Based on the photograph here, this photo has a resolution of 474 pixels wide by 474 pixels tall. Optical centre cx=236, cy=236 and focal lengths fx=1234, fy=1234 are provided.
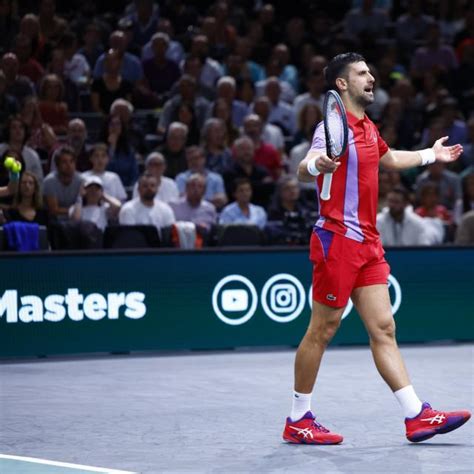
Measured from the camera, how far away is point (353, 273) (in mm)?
6680

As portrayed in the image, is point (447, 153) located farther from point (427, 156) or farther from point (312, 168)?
point (312, 168)

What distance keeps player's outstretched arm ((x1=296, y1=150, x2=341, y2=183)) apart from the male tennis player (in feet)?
0.07

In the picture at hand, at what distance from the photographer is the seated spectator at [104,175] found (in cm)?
1295

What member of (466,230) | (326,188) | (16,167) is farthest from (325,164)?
(466,230)

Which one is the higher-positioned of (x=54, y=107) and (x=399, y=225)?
(x=54, y=107)

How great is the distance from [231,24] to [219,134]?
159 inches

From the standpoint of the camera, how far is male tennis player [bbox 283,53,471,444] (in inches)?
262

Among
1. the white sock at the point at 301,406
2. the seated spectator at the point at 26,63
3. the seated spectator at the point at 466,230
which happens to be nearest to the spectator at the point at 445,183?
the seated spectator at the point at 466,230

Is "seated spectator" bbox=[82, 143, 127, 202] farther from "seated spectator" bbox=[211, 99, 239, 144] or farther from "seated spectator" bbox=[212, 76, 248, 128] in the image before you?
"seated spectator" bbox=[212, 76, 248, 128]

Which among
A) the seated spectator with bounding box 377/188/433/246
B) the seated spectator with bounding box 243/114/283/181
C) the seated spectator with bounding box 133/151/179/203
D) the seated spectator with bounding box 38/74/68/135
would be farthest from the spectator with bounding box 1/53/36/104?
the seated spectator with bounding box 377/188/433/246

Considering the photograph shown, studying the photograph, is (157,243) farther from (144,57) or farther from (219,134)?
(144,57)

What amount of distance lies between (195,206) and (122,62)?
3.16m

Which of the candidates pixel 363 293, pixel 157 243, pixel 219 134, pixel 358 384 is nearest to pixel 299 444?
pixel 363 293

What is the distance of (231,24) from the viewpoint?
1773 centimetres
